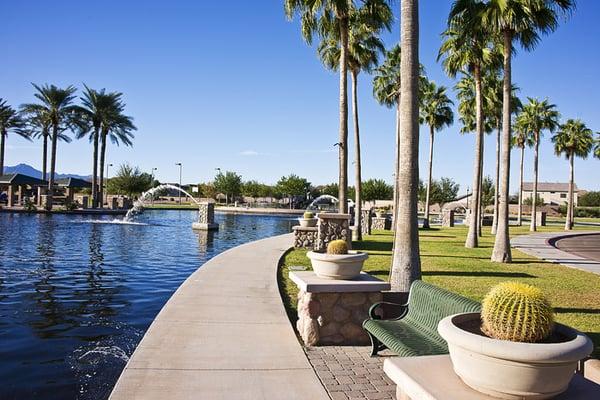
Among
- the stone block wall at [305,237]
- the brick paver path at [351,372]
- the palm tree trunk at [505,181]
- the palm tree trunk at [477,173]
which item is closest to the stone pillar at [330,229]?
the stone block wall at [305,237]

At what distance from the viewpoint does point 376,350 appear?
627 centimetres

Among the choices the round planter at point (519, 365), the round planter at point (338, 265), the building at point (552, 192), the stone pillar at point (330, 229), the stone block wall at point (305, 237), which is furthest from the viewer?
the building at point (552, 192)

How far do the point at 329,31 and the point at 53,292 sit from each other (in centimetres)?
1514

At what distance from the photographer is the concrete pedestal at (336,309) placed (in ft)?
22.4

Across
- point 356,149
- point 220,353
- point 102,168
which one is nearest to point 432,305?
point 220,353

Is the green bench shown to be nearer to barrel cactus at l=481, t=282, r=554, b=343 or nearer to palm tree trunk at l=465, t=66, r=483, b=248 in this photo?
barrel cactus at l=481, t=282, r=554, b=343

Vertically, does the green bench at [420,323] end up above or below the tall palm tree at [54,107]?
below

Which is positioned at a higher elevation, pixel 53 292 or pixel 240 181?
pixel 240 181

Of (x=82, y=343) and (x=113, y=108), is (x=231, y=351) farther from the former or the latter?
(x=113, y=108)

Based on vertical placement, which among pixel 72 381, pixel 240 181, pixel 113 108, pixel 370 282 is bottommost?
pixel 72 381

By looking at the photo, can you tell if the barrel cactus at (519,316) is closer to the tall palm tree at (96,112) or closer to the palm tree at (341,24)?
the palm tree at (341,24)

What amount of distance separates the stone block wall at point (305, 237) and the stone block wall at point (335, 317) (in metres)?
13.0

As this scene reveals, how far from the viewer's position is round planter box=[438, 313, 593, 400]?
3043 mm

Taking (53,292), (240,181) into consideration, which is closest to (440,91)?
(53,292)
